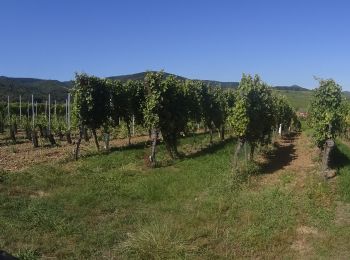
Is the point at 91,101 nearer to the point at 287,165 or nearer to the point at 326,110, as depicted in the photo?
the point at 287,165

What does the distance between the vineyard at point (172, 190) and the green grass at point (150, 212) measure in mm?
40

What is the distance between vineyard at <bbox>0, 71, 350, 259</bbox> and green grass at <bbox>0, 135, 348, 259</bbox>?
40 millimetres

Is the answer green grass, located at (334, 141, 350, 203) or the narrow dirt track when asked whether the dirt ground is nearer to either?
the narrow dirt track

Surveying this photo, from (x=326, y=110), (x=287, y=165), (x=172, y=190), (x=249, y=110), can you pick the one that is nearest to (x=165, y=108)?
(x=249, y=110)

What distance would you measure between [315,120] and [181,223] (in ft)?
39.7

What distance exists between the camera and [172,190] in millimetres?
19062

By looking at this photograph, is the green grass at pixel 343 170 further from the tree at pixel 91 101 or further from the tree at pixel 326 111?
the tree at pixel 91 101

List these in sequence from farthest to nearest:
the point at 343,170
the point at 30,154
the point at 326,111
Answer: the point at 30,154
the point at 343,170
the point at 326,111

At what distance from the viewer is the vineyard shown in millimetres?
12719

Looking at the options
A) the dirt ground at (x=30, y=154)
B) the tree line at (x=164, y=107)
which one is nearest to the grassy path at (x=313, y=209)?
the tree line at (x=164, y=107)

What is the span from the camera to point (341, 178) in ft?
71.6

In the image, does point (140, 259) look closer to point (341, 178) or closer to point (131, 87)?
point (341, 178)

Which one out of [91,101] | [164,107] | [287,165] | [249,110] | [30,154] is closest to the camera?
[249,110]

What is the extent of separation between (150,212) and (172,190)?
3185 mm
